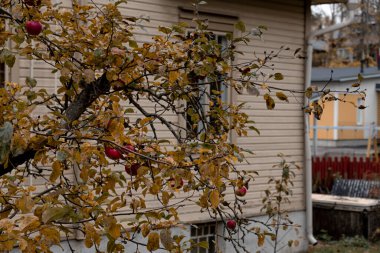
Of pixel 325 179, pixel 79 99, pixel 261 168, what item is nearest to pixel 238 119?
pixel 79 99

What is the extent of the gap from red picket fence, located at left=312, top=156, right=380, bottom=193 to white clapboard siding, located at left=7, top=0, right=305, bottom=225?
4728mm

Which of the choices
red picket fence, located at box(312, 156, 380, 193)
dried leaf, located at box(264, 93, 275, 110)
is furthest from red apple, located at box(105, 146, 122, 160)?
red picket fence, located at box(312, 156, 380, 193)

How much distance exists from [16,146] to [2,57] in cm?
65

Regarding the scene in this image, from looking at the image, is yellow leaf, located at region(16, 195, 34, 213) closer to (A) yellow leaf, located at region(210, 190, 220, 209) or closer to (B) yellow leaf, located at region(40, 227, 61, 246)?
(B) yellow leaf, located at region(40, 227, 61, 246)

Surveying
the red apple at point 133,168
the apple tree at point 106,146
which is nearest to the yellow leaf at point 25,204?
the apple tree at point 106,146

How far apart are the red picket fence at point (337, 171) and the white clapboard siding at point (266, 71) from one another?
4728 millimetres

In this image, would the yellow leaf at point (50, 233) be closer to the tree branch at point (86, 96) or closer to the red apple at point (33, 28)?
the tree branch at point (86, 96)

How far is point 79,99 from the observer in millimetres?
A: 4074

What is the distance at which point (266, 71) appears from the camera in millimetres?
11188

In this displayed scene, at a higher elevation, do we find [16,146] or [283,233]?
[16,146]

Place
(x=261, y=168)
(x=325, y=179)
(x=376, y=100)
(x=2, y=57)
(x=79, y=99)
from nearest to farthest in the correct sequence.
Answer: (x=2, y=57), (x=79, y=99), (x=261, y=168), (x=325, y=179), (x=376, y=100)

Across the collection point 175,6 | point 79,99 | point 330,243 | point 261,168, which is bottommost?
point 330,243

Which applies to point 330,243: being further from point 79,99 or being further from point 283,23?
point 79,99

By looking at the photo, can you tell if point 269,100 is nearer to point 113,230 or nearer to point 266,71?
point 113,230
